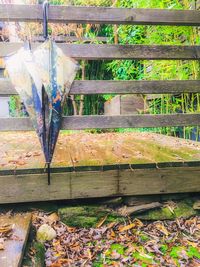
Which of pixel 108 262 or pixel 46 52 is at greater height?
pixel 46 52

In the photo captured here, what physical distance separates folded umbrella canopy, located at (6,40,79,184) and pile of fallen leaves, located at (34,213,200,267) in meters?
0.45

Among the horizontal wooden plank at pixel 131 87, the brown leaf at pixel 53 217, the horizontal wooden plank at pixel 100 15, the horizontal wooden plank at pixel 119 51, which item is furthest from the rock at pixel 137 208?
the horizontal wooden plank at pixel 100 15

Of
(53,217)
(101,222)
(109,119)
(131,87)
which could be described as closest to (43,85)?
(109,119)

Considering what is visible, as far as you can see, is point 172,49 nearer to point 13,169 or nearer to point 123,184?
point 123,184

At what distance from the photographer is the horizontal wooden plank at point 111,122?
1.65m

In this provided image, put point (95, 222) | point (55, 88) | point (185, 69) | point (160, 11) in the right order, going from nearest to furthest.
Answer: point (55, 88)
point (95, 222)
point (160, 11)
point (185, 69)

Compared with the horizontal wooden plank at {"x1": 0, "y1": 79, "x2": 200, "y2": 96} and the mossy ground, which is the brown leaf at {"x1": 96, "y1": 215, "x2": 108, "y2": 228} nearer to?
the mossy ground

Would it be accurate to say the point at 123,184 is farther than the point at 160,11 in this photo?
No

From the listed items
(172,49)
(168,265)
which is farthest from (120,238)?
(172,49)

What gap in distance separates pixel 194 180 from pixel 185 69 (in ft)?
5.61

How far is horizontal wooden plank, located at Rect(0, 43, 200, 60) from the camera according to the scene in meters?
1.65

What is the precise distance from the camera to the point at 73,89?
169 centimetres

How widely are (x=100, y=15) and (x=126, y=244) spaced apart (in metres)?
1.40

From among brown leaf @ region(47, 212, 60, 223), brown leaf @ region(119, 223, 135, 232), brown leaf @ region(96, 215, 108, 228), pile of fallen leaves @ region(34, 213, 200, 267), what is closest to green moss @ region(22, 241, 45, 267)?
pile of fallen leaves @ region(34, 213, 200, 267)
